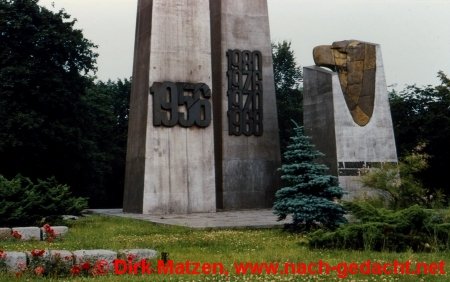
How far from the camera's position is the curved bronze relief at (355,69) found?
20.9 metres

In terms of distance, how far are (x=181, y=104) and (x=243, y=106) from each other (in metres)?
3.79

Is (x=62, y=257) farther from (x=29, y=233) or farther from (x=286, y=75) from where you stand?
(x=286, y=75)

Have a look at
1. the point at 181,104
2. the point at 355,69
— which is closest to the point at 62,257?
the point at 181,104

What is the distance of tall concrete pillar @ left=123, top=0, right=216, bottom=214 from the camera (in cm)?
1991

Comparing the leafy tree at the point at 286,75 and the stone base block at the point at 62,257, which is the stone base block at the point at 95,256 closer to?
the stone base block at the point at 62,257

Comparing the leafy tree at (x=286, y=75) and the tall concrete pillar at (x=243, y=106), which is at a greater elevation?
the leafy tree at (x=286, y=75)

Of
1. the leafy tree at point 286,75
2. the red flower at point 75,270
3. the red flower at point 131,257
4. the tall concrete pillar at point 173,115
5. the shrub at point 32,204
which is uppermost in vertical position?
the leafy tree at point 286,75

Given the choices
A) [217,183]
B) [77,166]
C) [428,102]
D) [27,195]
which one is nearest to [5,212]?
[27,195]

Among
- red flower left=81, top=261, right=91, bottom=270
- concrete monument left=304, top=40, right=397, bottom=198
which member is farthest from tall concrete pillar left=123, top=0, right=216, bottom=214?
red flower left=81, top=261, right=91, bottom=270

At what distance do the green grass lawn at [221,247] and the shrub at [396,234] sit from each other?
39cm

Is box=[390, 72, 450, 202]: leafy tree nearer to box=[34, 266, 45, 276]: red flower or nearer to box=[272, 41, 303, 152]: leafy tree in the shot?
box=[272, 41, 303, 152]: leafy tree

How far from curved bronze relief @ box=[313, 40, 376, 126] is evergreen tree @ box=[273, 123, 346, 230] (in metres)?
8.48

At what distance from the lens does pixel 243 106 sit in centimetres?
2348

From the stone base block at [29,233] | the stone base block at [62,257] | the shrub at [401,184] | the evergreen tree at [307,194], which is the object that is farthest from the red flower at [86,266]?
the shrub at [401,184]
